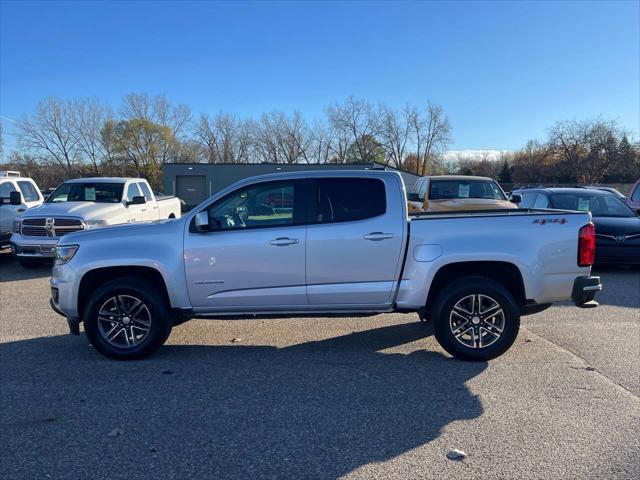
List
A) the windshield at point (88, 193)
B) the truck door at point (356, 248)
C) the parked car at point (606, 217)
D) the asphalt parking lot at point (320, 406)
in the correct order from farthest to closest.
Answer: the windshield at point (88, 193), the parked car at point (606, 217), the truck door at point (356, 248), the asphalt parking lot at point (320, 406)

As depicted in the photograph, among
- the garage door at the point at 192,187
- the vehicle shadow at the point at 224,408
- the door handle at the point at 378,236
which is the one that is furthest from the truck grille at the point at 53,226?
the garage door at the point at 192,187

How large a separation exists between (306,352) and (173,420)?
1.91 metres

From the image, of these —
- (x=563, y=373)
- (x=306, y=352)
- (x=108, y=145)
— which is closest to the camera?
(x=563, y=373)

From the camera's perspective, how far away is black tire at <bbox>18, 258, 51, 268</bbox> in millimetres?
10891

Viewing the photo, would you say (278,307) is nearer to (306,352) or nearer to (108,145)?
(306,352)

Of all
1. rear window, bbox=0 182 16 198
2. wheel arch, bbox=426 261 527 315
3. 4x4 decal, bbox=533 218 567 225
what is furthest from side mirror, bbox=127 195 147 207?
4x4 decal, bbox=533 218 567 225

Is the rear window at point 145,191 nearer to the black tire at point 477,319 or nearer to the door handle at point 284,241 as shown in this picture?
the door handle at point 284,241

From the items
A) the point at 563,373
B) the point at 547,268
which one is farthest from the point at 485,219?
the point at 563,373

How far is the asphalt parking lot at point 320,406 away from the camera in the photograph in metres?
3.21

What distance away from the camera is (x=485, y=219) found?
4.98 m

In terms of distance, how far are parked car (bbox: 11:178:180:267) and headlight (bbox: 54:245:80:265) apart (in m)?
5.24

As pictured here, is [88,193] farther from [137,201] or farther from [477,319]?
[477,319]

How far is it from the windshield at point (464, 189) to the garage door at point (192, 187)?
1557 inches

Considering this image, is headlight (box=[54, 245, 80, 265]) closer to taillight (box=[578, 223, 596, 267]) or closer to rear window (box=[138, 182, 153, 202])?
taillight (box=[578, 223, 596, 267])
